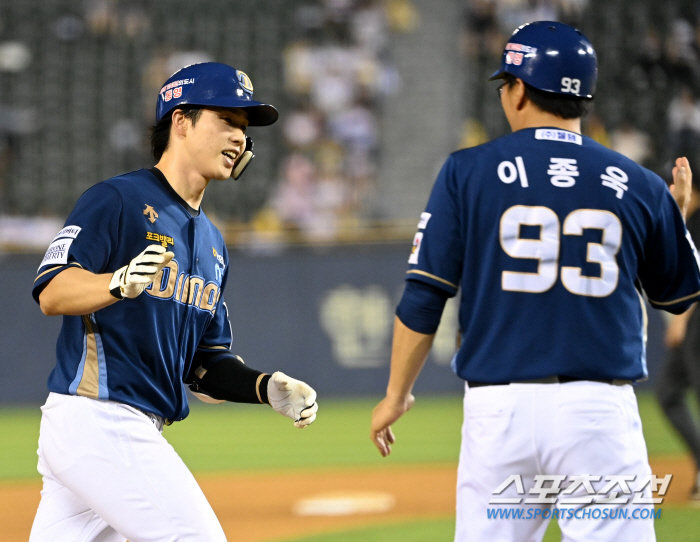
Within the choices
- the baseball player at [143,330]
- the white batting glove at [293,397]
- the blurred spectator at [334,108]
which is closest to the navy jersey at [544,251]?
the white batting glove at [293,397]

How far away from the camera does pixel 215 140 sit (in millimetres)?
3438

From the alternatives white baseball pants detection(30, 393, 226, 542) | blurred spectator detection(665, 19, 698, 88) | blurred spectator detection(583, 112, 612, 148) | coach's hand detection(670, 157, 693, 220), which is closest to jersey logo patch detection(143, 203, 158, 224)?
white baseball pants detection(30, 393, 226, 542)

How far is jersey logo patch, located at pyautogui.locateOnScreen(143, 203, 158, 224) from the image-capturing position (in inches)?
128

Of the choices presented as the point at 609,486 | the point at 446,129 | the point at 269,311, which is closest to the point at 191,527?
the point at 609,486

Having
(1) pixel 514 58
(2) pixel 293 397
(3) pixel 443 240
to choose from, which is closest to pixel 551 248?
(3) pixel 443 240

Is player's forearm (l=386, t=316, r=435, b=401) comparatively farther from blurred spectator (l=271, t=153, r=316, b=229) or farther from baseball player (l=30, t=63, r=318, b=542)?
blurred spectator (l=271, t=153, r=316, b=229)

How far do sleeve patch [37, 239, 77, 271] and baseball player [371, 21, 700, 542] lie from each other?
1.11m

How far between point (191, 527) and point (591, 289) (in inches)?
57.3

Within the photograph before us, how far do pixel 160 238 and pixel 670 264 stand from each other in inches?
68.0

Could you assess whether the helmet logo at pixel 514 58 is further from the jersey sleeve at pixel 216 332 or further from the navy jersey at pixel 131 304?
the jersey sleeve at pixel 216 332

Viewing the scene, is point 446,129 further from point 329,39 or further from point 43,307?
point 43,307

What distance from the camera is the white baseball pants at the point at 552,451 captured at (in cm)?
269

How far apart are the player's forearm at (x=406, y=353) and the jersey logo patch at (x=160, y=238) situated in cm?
89

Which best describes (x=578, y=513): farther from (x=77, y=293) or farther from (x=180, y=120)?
(x=180, y=120)
